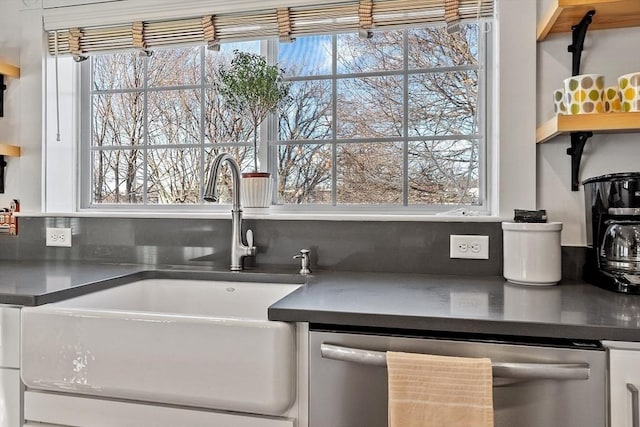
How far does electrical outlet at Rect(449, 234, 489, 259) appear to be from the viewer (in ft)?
5.30

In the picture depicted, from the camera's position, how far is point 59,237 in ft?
6.63

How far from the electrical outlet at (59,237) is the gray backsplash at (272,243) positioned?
0.02 meters

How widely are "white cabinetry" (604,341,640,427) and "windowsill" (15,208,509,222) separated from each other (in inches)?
27.8

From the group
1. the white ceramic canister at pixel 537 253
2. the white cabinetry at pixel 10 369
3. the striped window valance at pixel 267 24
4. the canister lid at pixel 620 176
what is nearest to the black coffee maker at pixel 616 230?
the canister lid at pixel 620 176

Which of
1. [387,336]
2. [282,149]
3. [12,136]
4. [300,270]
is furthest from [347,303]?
[12,136]

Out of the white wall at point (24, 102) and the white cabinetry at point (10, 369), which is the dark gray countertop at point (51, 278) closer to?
the white cabinetry at point (10, 369)

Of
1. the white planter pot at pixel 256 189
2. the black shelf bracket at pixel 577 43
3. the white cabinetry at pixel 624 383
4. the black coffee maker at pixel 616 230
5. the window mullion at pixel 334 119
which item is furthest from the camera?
the window mullion at pixel 334 119

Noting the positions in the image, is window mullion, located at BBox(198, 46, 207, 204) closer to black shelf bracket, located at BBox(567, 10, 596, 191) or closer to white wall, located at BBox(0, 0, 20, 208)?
white wall, located at BBox(0, 0, 20, 208)

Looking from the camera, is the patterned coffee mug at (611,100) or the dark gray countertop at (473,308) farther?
the patterned coffee mug at (611,100)

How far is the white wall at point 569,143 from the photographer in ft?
4.98

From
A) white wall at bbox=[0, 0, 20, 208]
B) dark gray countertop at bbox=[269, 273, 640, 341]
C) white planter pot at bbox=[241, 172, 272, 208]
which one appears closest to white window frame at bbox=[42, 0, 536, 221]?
dark gray countertop at bbox=[269, 273, 640, 341]

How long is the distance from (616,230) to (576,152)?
0.35m

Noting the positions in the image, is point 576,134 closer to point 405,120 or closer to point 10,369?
point 405,120

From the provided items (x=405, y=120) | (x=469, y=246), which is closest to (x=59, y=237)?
(x=405, y=120)
